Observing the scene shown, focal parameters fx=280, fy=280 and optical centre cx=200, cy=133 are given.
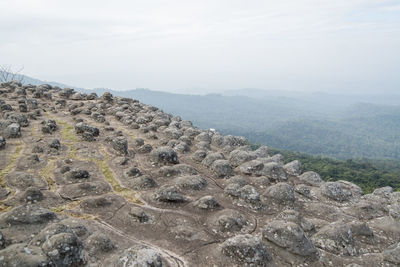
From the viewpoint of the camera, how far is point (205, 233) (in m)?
10.4

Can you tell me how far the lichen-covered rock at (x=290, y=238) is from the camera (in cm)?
951

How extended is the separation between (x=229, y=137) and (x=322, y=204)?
385 inches

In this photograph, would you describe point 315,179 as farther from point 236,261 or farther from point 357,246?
point 236,261

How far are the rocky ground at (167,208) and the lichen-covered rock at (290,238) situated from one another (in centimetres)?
3

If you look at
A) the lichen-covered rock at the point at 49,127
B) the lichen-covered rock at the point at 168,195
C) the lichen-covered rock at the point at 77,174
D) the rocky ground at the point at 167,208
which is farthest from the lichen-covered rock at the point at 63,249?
Answer: the lichen-covered rock at the point at 49,127

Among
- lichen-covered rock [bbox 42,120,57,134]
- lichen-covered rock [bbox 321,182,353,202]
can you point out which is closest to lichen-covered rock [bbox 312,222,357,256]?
lichen-covered rock [bbox 321,182,353,202]

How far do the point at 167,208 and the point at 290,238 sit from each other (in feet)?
16.5

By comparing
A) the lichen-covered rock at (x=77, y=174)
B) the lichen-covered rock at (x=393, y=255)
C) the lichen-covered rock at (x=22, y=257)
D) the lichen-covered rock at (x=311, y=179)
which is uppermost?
the lichen-covered rock at (x=22, y=257)

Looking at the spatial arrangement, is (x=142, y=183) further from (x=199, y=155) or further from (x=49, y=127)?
(x=49, y=127)

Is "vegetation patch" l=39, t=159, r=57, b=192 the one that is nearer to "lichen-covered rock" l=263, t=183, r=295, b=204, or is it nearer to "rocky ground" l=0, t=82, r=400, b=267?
"rocky ground" l=0, t=82, r=400, b=267

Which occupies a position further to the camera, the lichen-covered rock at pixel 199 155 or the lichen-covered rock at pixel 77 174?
the lichen-covered rock at pixel 199 155

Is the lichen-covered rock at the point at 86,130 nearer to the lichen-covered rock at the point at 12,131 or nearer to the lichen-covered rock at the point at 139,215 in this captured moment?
the lichen-covered rock at the point at 12,131

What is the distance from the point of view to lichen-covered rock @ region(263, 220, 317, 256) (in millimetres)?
9508

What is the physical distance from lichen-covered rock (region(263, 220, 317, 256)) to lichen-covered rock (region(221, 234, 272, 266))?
0.87 meters
